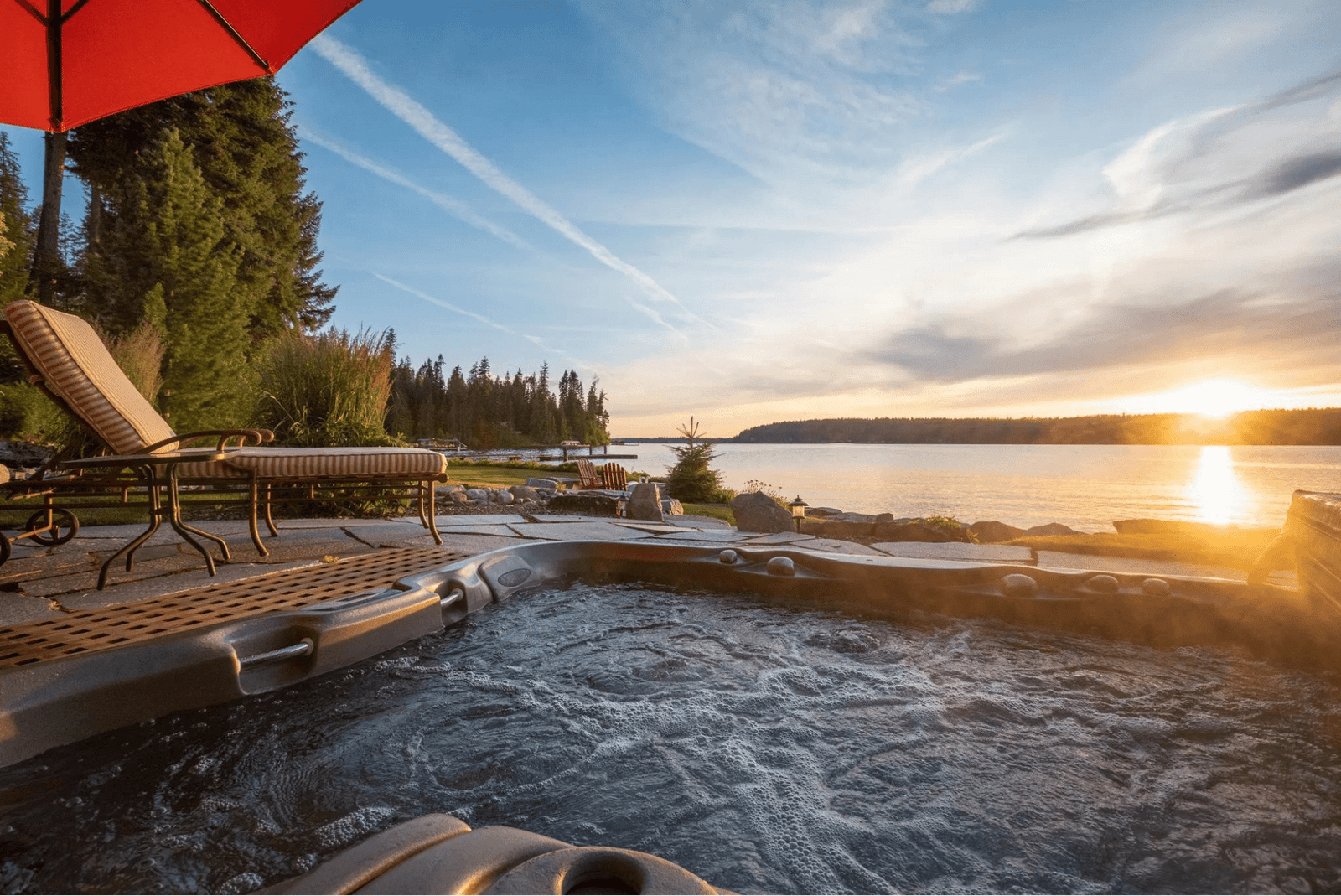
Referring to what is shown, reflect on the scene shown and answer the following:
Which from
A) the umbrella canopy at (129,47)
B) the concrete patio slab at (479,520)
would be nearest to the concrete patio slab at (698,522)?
the concrete patio slab at (479,520)

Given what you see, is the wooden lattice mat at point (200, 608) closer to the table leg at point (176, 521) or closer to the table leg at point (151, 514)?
the table leg at point (176, 521)

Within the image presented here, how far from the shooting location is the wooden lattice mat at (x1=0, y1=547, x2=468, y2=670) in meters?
1.49

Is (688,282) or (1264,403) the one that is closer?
(688,282)

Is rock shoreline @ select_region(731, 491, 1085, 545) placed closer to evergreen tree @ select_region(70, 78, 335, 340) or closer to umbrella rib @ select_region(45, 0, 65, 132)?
umbrella rib @ select_region(45, 0, 65, 132)

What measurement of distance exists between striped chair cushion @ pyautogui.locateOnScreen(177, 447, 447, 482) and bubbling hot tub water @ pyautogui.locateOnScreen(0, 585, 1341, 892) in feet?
3.94

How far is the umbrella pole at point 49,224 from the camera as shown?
364 inches

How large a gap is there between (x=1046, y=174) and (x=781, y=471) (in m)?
17.0

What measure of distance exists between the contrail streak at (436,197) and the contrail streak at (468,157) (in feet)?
2.05

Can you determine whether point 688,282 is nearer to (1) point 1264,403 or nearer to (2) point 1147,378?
(2) point 1147,378

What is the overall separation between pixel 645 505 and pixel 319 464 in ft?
12.2

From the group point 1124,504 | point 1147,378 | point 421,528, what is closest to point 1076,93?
point 421,528

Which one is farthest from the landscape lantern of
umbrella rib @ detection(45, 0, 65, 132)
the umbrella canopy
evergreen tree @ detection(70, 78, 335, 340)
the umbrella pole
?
the umbrella pole

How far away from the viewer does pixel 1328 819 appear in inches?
49.4

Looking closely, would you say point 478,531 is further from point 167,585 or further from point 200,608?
point 200,608
